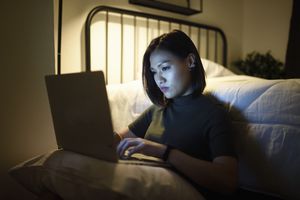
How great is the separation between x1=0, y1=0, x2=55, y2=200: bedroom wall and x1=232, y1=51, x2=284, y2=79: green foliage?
1.85 m

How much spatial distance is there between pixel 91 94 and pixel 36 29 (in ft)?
2.21

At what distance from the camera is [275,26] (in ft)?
8.63

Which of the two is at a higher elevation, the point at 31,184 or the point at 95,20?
the point at 95,20

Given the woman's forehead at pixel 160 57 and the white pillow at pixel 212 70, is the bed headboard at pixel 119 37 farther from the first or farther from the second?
the woman's forehead at pixel 160 57

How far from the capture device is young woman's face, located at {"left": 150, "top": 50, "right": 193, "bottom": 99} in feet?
3.10

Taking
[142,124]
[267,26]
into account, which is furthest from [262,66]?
[142,124]

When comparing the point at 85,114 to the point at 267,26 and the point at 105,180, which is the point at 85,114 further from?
the point at 267,26

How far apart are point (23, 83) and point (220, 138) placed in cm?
84

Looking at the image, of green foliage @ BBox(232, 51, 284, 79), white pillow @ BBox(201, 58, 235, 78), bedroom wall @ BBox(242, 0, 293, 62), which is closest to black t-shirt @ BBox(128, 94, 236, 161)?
white pillow @ BBox(201, 58, 235, 78)

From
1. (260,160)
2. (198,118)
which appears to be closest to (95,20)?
(198,118)

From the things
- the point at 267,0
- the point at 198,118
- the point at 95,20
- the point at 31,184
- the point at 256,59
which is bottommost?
the point at 31,184

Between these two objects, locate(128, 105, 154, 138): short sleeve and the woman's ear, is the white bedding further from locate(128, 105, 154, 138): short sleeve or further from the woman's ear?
locate(128, 105, 154, 138): short sleeve

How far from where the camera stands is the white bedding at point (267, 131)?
81 centimetres

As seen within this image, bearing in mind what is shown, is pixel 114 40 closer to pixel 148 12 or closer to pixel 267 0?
pixel 148 12
